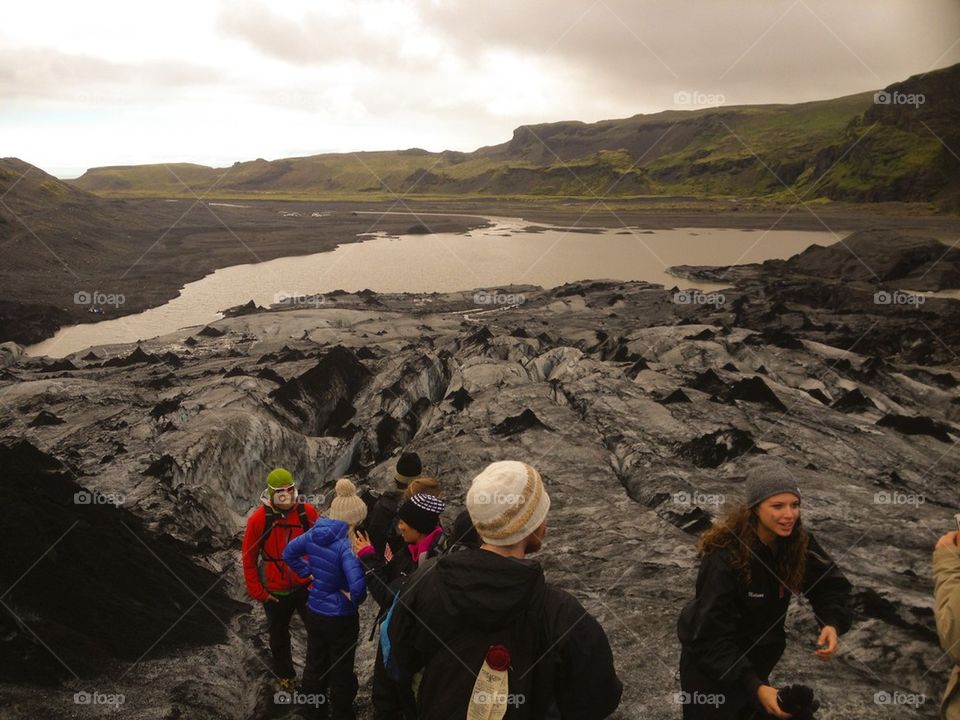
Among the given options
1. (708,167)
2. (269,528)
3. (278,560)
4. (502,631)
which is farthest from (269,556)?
(708,167)

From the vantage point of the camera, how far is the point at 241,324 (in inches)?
896

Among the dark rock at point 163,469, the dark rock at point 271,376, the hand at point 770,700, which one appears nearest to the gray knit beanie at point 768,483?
the hand at point 770,700

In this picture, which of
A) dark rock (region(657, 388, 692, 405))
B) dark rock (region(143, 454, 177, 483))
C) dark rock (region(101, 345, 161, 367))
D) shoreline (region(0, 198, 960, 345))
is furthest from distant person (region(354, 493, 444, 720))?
shoreline (region(0, 198, 960, 345))

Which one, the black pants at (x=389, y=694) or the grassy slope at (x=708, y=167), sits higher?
the grassy slope at (x=708, y=167)

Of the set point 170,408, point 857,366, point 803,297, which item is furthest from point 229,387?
point 803,297

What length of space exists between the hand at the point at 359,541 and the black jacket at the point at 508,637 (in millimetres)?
2149

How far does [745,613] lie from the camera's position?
11.9 ft

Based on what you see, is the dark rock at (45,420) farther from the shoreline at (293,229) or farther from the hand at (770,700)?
the shoreline at (293,229)

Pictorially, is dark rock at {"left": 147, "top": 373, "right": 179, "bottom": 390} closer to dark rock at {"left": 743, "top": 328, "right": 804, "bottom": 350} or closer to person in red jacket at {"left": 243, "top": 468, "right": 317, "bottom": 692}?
person in red jacket at {"left": 243, "top": 468, "right": 317, "bottom": 692}

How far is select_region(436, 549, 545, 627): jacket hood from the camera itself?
2574mm

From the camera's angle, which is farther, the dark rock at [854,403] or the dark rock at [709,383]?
the dark rock at [709,383]

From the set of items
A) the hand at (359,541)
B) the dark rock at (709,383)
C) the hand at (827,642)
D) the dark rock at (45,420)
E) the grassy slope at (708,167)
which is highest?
the grassy slope at (708,167)

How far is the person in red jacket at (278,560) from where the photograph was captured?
5.79m

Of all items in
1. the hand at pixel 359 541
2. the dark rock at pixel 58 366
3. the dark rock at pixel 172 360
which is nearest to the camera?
the hand at pixel 359 541
